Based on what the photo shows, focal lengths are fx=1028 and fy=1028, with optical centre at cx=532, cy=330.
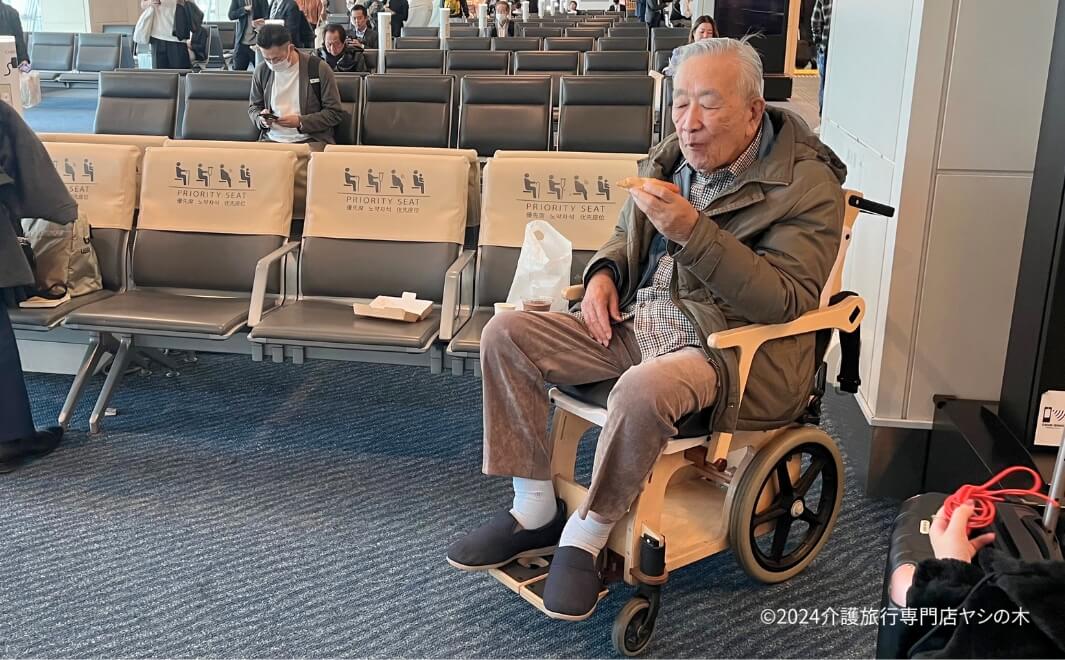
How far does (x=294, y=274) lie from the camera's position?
3320mm

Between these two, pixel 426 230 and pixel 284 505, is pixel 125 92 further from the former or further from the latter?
pixel 284 505

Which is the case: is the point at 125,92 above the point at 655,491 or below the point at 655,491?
above

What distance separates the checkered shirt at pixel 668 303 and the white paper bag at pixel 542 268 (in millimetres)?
471

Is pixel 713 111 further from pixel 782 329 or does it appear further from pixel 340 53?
pixel 340 53

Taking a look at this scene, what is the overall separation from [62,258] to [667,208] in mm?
2151

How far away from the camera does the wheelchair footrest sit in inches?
81.2

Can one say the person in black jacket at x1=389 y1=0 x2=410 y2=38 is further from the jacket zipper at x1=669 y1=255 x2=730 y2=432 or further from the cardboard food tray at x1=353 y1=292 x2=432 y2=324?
the jacket zipper at x1=669 y1=255 x2=730 y2=432

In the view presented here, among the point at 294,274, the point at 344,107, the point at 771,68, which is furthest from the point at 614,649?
the point at 771,68

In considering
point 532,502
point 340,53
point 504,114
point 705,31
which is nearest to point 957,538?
point 532,502

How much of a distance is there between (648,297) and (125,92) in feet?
12.1

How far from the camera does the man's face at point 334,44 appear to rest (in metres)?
6.99

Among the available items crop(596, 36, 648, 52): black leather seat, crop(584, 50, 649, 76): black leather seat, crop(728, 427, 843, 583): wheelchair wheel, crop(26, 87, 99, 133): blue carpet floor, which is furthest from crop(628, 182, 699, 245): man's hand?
crop(26, 87, 99, 133): blue carpet floor

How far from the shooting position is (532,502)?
2.21 metres

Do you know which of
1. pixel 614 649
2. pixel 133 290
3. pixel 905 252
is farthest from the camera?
pixel 133 290
